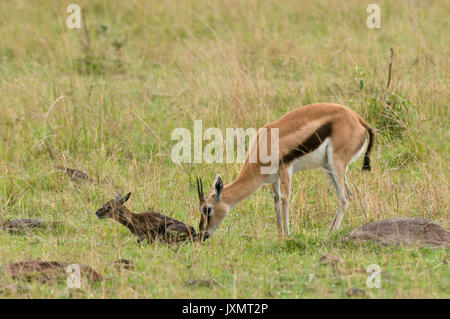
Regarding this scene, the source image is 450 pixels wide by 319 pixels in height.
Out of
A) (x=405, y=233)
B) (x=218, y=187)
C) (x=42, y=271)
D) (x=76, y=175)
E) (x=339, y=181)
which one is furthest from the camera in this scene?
(x=76, y=175)

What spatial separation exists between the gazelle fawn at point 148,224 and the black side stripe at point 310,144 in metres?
0.99

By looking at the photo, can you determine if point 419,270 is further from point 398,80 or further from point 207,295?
point 398,80

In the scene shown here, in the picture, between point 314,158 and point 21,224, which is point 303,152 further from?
point 21,224

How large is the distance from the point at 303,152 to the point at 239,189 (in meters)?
0.61

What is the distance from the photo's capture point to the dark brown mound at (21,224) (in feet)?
19.9

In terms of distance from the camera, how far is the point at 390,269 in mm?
5039

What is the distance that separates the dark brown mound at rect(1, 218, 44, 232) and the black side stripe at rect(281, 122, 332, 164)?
212 centimetres

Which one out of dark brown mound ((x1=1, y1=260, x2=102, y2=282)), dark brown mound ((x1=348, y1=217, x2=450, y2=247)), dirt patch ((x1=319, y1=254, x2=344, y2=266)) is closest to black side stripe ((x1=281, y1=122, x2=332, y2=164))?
dark brown mound ((x1=348, y1=217, x2=450, y2=247))

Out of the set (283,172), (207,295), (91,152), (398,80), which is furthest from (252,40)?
(207,295)

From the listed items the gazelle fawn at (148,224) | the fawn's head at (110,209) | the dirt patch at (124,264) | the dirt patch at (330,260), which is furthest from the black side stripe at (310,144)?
the dirt patch at (124,264)

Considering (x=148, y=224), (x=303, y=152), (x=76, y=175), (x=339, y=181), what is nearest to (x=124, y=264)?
(x=148, y=224)

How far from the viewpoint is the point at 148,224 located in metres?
5.88

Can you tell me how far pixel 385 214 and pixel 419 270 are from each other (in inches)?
45.1

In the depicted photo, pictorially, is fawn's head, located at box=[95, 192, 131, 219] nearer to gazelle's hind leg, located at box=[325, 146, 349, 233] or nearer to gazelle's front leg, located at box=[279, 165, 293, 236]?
→ gazelle's front leg, located at box=[279, 165, 293, 236]
